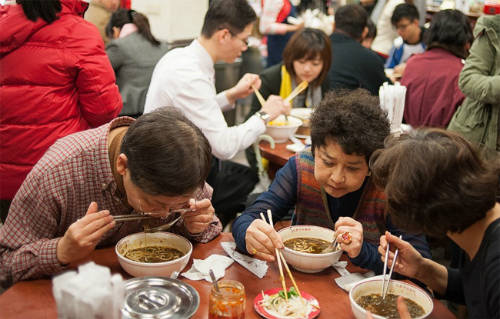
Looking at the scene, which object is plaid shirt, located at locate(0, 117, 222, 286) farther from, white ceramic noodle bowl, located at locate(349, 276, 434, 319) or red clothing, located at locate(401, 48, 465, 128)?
red clothing, located at locate(401, 48, 465, 128)

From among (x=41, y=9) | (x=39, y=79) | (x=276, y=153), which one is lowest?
(x=276, y=153)

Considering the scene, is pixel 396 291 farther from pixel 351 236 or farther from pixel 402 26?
pixel 402 26

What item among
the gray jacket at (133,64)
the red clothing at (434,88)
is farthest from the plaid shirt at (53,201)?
the red clothing at (434,88)

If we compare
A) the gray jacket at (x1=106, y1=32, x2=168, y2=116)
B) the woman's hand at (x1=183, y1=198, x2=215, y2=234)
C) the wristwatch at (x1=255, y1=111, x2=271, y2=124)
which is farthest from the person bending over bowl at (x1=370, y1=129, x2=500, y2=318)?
the gray jacket at (x1=106, y1=32, x2=168, y2=116)

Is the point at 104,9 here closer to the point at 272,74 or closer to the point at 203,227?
the point at 272,74

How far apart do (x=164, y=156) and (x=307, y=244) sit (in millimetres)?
724

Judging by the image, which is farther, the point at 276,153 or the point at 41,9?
the point at 276,153

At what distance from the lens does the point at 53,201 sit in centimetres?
180

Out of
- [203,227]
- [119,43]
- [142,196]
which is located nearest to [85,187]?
[142,196]

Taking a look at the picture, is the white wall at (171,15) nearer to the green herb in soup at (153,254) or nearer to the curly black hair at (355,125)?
the curly black hair at (355,125)

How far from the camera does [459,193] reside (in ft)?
4.65

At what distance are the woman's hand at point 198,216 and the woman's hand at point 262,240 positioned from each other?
174mm

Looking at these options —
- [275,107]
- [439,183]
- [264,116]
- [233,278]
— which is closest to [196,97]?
[264,116]

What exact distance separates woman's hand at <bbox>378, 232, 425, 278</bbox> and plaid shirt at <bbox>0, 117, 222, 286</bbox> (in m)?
0.93
